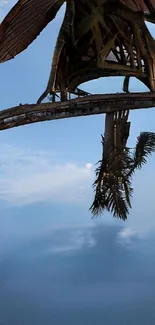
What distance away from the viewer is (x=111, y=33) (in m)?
4.86

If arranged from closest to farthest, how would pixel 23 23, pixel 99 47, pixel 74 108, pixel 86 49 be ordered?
pixel 74 108 → pixel 23 23 → pixel 99 47 → pixel 86 49

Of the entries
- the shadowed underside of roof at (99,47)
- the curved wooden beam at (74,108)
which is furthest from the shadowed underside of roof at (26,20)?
the curved wooden beam at (74,108)

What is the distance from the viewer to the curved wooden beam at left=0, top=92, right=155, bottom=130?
420 centimetres

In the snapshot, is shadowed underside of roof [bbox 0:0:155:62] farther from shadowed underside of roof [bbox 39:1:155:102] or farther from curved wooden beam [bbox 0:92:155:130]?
curved wooden beam [bbox 0:92:155:130]

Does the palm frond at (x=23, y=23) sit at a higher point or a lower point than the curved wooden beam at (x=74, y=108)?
higher

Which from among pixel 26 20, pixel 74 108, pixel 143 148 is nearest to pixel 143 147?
pixel 143 148

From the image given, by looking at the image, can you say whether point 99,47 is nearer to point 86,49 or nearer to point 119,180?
point 86,49

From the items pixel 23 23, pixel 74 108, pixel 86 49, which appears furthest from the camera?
pixel 86 49

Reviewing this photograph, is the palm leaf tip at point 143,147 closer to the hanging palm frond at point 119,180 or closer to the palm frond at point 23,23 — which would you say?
the hanging palm frond at point 119,180

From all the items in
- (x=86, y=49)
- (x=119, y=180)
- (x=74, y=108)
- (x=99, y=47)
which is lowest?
(x=119, y=180)

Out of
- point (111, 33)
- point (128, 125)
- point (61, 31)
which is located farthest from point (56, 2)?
point (128, 125)

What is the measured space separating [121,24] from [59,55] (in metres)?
0.71

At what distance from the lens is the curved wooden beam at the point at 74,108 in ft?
13.8

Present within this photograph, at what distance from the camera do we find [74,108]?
14.3 feet
